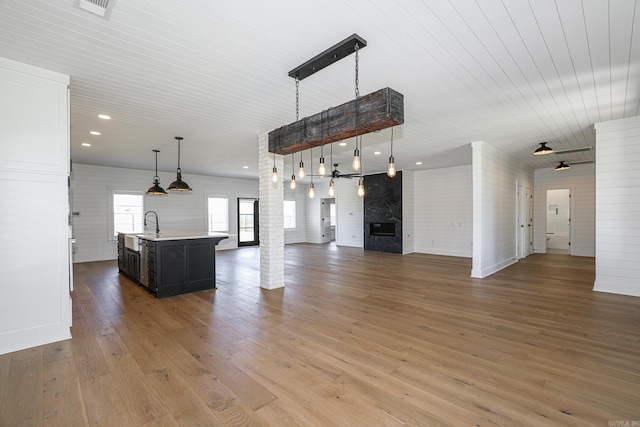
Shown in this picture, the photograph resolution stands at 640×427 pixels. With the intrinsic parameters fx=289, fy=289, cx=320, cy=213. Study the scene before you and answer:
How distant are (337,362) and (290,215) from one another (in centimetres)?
1070

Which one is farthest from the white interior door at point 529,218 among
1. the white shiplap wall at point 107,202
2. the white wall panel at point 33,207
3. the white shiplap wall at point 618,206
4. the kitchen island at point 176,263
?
the white wall panel at point 33,207

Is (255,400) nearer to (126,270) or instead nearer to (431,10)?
(431,10)

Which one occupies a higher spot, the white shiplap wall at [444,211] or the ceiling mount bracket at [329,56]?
the ceiling mount bracket at [329,56]

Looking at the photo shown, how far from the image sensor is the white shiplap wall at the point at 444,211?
347 inches

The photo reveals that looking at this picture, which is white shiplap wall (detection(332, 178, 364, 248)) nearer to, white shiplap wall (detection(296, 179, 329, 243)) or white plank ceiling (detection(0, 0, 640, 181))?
white shiplap wall (detection(296, 179, 329, 243))

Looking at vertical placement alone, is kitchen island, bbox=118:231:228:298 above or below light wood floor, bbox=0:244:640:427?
above

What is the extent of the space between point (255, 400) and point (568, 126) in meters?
6.32

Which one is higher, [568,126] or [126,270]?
[568,126]

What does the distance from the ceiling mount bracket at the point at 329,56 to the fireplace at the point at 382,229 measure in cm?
758

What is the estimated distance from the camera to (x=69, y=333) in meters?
3.14

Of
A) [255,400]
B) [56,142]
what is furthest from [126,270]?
[255,400]

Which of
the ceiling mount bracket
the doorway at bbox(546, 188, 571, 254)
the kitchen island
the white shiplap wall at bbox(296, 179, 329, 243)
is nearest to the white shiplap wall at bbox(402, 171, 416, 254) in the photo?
the white shiplap wall at bbox(296, 179, 329, 243)

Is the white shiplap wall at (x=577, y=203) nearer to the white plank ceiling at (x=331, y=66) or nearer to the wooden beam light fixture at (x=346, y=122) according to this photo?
the white plank ceiling at (x=331, y=66)

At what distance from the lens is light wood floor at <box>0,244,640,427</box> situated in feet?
6.41
